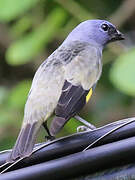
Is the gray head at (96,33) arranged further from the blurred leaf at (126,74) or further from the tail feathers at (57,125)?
the tail feathers at (57,125)

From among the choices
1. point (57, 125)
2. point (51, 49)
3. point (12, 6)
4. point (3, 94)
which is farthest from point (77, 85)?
point (51, 49)

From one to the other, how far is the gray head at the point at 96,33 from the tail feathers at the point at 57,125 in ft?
5.39

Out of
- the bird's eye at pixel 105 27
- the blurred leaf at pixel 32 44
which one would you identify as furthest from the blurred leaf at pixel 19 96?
the bird's eye at pixel 105 27

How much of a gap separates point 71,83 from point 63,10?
1795 mm

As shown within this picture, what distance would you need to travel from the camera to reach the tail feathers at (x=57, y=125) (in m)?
3.59

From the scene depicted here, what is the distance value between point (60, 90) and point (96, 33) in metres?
1.48

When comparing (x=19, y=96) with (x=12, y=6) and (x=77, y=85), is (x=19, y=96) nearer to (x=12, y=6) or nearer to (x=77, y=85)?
(x=12, y=6)

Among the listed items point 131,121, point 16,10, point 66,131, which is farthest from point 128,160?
point 66,131

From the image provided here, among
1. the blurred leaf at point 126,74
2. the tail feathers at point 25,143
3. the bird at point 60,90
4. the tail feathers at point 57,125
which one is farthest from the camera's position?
the blurred leaf at point 126,74

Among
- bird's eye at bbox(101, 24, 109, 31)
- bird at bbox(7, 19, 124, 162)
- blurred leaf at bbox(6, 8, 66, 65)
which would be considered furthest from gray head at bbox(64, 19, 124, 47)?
bird at bbox(7, 19, 124, 162)

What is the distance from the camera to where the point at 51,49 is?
24.0 feet

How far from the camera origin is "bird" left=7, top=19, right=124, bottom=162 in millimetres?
3711

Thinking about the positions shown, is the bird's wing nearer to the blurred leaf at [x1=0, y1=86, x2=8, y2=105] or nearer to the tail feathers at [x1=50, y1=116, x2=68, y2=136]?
the tail feathers at [x1=50, y1=116, x2=68, y2=136]

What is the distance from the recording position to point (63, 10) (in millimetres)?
5750
